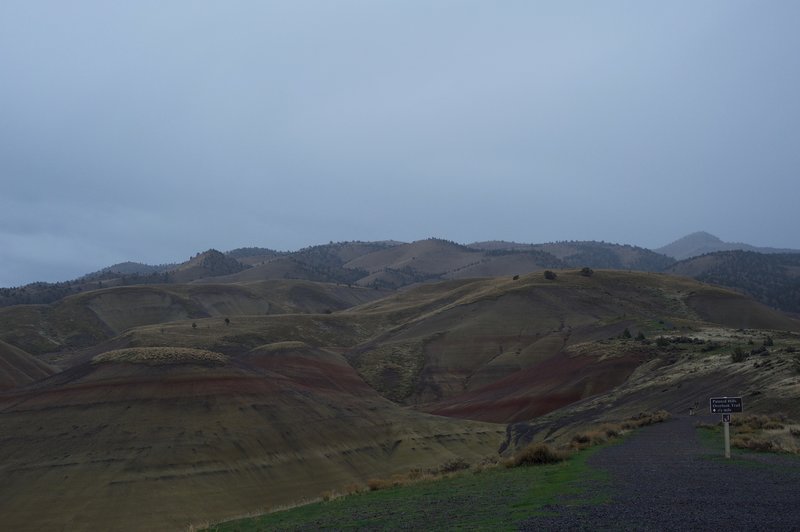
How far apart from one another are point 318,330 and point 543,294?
3791cm

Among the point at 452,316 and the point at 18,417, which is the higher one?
the point at 452,316

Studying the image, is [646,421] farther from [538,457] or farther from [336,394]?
[336,394]

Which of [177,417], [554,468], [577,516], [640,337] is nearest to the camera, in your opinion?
[577,516]

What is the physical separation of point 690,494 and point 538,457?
10178mm

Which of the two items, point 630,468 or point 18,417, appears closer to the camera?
point 630,468

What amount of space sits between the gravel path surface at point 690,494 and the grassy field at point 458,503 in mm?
731

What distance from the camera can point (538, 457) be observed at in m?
26.5

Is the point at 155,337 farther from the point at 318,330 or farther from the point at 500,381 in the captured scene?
the point at 500,381

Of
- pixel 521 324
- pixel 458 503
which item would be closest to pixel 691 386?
pixel 458 503

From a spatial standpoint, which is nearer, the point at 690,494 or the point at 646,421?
the point at 690,494

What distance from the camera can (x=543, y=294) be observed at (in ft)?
393

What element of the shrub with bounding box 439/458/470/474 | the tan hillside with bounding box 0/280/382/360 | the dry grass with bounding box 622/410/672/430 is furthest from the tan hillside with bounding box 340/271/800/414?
the tan hillside with bounding box 0/280/382/360

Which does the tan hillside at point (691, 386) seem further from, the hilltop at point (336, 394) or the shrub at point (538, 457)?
the shrub at point (538, 457)

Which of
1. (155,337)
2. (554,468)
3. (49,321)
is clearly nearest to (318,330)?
(155,337)
